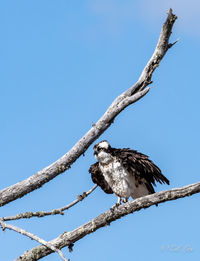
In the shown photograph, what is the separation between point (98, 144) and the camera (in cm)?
887

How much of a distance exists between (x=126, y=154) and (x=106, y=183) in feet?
2.69

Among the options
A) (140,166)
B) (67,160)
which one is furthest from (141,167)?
(67,160)

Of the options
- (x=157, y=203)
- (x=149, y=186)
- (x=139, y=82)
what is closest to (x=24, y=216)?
(x=157, y=203)

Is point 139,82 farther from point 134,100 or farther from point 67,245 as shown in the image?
point 67,245

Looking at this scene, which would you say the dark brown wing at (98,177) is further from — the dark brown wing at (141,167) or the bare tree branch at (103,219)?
the bare tree branch at (103,219)

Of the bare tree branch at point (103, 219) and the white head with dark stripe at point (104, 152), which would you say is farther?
the white head with dark stripe at point (104, 152)

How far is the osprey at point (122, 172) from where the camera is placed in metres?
8.39

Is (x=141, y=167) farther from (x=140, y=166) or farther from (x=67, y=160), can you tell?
(x=67, y=160)

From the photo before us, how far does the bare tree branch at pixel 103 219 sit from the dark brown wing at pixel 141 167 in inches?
52.5

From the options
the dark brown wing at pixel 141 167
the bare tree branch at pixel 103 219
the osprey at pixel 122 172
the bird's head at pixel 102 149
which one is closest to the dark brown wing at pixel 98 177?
the osprey at pixel 122 172

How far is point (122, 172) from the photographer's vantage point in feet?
28.1

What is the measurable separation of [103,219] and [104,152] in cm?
209

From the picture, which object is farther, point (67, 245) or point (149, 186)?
point (149, 186)

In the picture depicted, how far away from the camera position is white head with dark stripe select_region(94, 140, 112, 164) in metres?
8.68
